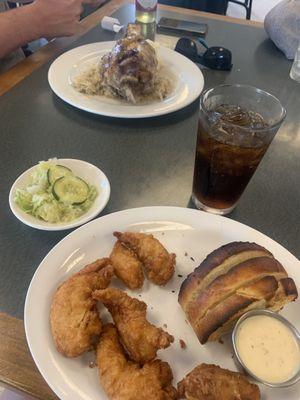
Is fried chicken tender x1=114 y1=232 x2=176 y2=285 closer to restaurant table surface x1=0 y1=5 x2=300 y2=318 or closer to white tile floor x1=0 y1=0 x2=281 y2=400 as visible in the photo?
restaurant table surface x1=0 y1=5 x2=300 y2=318

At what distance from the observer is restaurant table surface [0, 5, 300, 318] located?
104cm

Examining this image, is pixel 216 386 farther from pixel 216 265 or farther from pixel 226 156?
pixel 226 156

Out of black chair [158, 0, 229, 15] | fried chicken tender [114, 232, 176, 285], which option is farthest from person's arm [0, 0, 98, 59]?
black chair [158, 0, 229, 15]

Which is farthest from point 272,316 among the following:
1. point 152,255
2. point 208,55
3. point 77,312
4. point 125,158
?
point 208,55

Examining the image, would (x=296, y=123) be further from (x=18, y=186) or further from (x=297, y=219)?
(x=18, y=186)

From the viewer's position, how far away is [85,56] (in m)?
1.81

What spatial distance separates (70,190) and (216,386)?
24.9 inches

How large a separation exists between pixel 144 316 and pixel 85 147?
0.74 metres

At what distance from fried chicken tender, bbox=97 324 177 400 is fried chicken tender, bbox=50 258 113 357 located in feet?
0.13

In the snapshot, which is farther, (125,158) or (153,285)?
(125,158)

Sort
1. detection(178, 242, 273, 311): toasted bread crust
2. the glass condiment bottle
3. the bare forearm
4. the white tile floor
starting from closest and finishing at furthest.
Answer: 1. detection(178, 242, 273, 311): toasted bread crust
2. the bare forearm
3. the glass condiment bottle
4. the white tile floor

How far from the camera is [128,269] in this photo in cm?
90

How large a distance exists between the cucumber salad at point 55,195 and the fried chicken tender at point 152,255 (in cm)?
17

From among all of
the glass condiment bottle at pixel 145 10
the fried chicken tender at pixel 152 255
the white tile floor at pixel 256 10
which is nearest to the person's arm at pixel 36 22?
the glass condiment bottle at pixel 145 10
